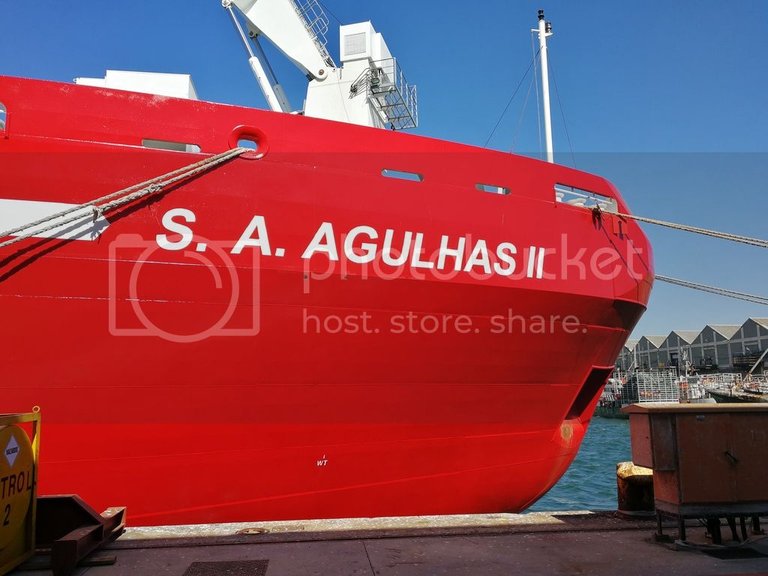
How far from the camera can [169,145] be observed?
6.29 m

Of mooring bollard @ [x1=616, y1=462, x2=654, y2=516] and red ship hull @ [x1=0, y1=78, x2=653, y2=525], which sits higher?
red ship hull @ [x1=0, y1=78, x2=653, y2=525]

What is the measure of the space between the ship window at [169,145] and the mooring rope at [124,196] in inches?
12.7

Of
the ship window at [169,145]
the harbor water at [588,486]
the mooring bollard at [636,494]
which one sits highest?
the ship window at [169,145]

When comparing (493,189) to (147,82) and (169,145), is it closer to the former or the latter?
(169,145)

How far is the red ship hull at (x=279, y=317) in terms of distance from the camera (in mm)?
5730

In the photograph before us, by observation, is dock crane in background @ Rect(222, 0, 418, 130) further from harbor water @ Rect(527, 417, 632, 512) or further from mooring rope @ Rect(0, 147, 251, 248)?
harbor water @ Rect(527, 417, 632, 512)

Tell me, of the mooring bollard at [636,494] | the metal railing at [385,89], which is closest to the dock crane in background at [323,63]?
the metal railing at [385,89]

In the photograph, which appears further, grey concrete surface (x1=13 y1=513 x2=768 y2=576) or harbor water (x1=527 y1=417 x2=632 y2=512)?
harbor water (x1=527 y1=417 x2=632 y2=512)

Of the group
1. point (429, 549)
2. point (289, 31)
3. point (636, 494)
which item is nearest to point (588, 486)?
point (636, 494)

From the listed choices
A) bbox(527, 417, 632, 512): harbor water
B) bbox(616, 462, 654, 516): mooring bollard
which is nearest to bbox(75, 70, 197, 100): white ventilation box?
bbox(616, 462, 654, 516): mooring bollard

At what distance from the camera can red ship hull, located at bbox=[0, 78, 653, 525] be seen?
5.73 meters

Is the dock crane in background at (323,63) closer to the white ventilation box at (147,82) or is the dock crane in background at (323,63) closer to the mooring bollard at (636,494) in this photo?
the white ventilation box at (147,82)

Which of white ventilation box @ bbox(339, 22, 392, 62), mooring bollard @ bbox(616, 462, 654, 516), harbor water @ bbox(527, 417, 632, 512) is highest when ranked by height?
white ventilation box @ bbox(339, 22, 392, 62)

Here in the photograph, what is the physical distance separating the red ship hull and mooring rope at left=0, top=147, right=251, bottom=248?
0.13 meters
